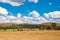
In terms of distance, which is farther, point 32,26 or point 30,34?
point 30,34

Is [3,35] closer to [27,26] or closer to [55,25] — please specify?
[27,26]

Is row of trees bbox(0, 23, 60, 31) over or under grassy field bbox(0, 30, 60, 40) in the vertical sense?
over

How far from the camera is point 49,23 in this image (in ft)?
24.4

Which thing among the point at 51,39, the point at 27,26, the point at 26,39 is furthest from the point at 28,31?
the point at 51,39

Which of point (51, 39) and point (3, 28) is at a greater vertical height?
point (3, 28)

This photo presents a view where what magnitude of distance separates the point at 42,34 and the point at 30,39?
119cm

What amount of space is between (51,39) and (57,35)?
0.90 meters

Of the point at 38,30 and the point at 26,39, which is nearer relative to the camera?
the point at 26,39

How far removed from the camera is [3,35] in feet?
24.5

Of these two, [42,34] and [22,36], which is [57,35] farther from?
[22,36]

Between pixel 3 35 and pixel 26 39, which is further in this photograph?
pixel 3 35

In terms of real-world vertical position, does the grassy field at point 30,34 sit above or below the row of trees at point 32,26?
below

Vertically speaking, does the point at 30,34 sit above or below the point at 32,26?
below

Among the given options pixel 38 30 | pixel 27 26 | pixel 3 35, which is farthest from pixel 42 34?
pixel 3 35
